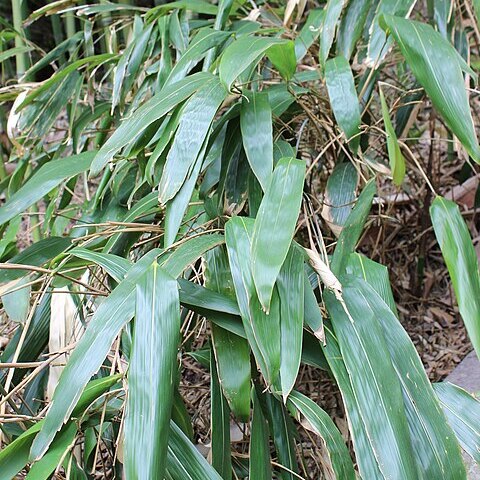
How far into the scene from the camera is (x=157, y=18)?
3.42ft

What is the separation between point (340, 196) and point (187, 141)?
0.29m

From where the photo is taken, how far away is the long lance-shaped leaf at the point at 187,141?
625 mm

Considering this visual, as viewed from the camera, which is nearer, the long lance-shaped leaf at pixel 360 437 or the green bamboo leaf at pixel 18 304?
the long lance-shaped leaf at pixel 360 437

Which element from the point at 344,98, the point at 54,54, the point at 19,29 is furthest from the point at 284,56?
the point at 19,29

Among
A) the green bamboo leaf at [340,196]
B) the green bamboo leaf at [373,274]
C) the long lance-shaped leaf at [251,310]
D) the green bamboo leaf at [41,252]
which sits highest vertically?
the long lance-shaped leaf at [251,310]

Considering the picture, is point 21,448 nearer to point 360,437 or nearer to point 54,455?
point 54,455

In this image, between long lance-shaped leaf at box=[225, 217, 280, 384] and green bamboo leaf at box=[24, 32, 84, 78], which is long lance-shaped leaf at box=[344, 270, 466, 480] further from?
green bamboo leaf at box=[24, 32, 84, 78]

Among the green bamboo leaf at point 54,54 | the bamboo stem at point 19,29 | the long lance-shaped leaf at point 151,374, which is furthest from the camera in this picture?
the bamboo stem at point 19,29

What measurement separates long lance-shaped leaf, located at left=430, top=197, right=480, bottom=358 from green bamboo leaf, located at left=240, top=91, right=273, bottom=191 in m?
0.18

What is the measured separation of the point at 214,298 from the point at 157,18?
0.64 m

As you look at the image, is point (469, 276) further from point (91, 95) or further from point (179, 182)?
point (91, 95)

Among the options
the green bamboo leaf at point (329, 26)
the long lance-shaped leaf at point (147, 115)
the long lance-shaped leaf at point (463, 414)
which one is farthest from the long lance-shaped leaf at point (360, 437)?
the green bamboo leaf at point (329, 26)

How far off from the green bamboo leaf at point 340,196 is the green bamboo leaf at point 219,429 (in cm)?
30

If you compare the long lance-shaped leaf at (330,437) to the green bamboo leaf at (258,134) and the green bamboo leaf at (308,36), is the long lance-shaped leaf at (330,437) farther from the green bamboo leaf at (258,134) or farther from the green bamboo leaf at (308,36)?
the green bamboo leaf at (308,36)
